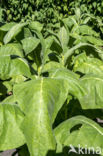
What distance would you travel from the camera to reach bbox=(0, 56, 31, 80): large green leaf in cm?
136

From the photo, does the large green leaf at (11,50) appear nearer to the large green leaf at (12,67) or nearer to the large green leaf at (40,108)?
the large green leaf at (12,67)

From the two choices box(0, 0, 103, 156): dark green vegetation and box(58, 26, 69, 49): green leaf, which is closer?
box(0, 0, 103, 156): dark green vegetation

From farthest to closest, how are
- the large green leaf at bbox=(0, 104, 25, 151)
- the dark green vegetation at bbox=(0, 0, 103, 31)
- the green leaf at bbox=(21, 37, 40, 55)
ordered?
the dark green vegetation at bbox=(0, 0, 103, 31), the green leaf at bbox=(21, 37, 40, 55), the large green leaf at bbox=(0, 104, 25, 151)

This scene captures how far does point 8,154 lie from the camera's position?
8.87ft

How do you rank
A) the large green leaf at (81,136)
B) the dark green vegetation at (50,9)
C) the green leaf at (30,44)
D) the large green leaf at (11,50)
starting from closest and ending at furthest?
the large green leaf at (81,136) < the green leaf at (30,44) < the large green leaf at (11,50) < the dark green vegetation at (50,9)

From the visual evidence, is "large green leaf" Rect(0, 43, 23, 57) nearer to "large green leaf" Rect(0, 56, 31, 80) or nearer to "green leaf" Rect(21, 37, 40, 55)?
"large green leaf" Rect(0, 56, 31, 80)

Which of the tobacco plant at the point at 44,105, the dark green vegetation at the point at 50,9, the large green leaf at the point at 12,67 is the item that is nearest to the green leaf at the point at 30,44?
the tobacco plant at the point at 44,105

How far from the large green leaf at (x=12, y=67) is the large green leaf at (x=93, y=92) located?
40cm

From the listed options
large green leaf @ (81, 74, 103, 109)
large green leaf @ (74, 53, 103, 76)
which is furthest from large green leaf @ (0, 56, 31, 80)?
large green leaf @ (74, 53, 103, 76)

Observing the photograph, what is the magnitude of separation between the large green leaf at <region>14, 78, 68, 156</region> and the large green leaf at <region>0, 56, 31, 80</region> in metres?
0.18

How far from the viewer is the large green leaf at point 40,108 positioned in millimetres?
951

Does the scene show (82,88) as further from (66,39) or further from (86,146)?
(66,39)

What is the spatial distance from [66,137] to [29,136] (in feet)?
0.98

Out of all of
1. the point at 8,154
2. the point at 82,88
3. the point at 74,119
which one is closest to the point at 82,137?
the point at 74,119
